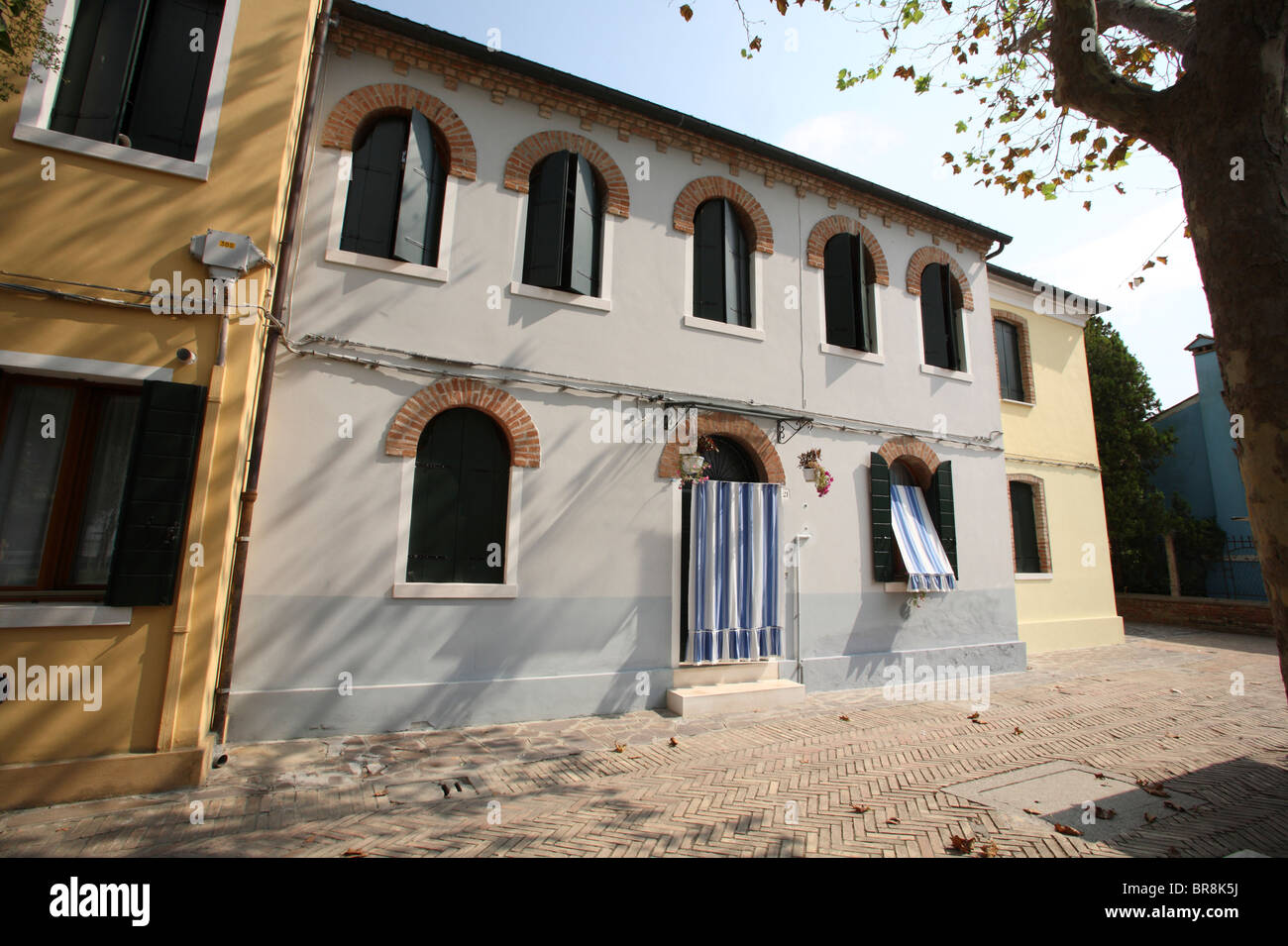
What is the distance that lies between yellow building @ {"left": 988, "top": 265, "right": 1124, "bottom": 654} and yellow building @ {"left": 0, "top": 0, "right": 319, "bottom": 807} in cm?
1277

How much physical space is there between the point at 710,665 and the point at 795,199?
711 centimetres

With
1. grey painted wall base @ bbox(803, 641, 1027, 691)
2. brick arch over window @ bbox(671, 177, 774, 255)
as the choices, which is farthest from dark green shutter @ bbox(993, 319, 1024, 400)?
brick arch over window @ bbox(671, 177, 774, 255)

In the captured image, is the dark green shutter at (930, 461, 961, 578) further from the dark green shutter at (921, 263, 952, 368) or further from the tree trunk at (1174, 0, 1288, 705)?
the tree trunk at (1174, 0, 1288, 705)

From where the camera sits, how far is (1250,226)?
115 inches

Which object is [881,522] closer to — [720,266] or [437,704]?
[720,266]

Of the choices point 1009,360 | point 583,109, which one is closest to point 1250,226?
point 583,109

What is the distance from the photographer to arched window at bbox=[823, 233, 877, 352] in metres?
9.42

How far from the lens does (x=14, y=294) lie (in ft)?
15.1

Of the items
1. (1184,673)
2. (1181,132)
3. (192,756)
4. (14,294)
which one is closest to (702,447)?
(1181,132)

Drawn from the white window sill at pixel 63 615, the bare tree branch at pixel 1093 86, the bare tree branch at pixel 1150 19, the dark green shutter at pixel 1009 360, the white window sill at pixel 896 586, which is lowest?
the white window sill at pixel 63 615

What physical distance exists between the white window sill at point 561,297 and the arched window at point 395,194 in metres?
1.02

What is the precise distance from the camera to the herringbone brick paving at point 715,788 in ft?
12.7

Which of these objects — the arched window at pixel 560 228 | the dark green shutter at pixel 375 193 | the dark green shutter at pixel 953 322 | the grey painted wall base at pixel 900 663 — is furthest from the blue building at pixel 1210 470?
the dark green shutter at pixel 375 193

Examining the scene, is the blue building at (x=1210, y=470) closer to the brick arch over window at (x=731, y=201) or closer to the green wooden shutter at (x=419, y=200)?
the brick arch over window at (x=731, y=201)
